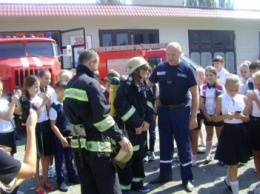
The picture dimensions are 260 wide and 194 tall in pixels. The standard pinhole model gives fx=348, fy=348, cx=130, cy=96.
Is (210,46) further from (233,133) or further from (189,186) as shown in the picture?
(233,133)

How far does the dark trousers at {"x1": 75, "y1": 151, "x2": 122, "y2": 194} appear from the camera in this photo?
3.37 m

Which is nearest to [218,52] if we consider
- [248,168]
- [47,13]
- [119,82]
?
[47,13]

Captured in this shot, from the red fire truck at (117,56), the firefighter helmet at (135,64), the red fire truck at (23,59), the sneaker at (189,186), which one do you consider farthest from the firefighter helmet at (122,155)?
the red fire truck at (117,56)

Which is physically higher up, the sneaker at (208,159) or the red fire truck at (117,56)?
the red fire truck at (117,56)

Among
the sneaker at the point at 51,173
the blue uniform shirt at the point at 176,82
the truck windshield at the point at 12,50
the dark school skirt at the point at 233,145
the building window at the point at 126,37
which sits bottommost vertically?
the sneaker at the point at 51,173

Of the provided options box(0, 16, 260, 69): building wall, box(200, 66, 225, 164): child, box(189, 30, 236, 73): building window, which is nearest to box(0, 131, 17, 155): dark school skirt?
box(200, 66, 225, 164): child

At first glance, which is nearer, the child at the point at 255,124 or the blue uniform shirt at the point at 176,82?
the child at the point at 255,124

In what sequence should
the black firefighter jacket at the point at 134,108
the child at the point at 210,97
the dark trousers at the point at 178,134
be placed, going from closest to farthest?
the black firefighter jacket at the point at 134,108, the dark trousers at the point at 178,134, the child at the point at 210,97

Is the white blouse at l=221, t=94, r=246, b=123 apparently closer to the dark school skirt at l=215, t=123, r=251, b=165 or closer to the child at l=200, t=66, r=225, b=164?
the dark school skirt at l=215, t=123, r=251, b=165

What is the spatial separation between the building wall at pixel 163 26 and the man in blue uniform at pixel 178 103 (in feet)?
35.8

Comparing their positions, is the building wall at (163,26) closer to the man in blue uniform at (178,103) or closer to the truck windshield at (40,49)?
the truck windshield at (40,49)

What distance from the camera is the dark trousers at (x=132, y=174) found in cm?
455

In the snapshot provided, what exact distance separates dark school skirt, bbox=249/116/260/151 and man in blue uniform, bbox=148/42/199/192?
76 centimetres

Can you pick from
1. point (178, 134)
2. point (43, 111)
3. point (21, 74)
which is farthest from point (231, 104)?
point (21, 74)
